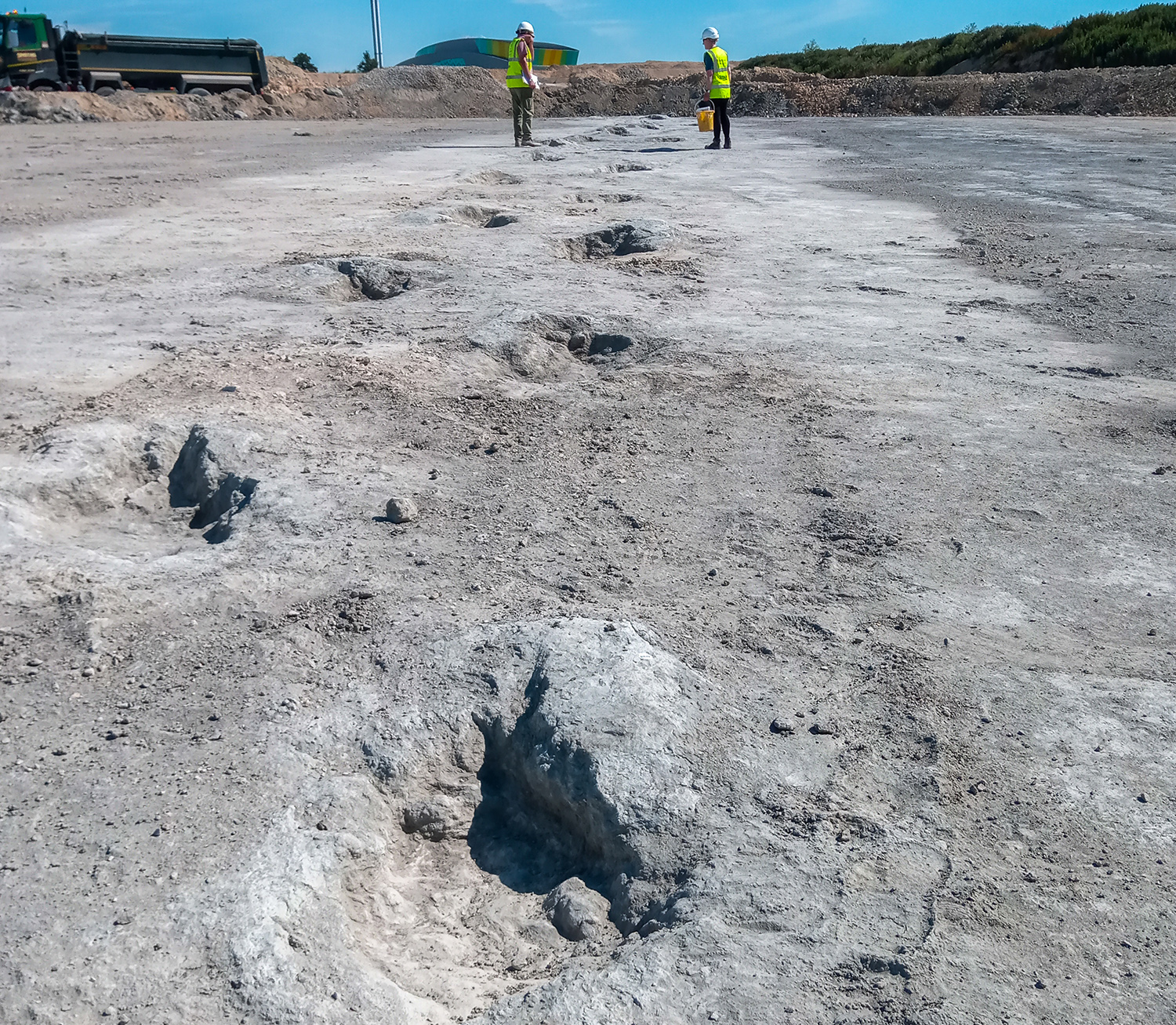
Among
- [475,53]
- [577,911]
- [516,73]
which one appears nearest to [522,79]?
[516,73]

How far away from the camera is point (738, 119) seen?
2348 cm

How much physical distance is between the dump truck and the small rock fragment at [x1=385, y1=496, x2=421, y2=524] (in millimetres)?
26903

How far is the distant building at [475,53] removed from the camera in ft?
156

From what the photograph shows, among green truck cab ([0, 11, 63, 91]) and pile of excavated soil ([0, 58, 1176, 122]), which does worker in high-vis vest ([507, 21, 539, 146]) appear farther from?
green truck cab ([0, 11, 63, 91])

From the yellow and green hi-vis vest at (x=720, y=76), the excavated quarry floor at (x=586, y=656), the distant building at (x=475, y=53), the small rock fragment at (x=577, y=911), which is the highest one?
the distant building at (x=475, y=53)

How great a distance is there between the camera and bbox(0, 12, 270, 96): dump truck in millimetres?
24547

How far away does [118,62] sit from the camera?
25.7m

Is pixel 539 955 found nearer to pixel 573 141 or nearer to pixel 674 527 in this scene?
pixel 674 527

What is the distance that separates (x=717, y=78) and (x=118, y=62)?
18.8 meters

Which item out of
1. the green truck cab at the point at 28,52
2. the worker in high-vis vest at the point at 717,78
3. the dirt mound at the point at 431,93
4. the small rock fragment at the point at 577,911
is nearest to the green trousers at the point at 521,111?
the worker in high-vis vest at the point at 717,78

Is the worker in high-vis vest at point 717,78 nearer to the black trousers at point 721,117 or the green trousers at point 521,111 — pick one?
the black trousers at point 721,117

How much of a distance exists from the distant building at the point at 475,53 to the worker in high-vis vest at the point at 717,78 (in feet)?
113

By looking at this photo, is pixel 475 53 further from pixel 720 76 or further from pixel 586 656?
pixel 586 656

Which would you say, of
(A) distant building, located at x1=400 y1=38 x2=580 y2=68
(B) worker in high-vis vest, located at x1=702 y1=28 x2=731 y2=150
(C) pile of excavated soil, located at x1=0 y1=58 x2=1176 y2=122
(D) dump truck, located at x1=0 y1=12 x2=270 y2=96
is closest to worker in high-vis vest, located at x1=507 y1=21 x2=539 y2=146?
(B) worker in high-vis vest, located at x1=702 y1=28 x2=731 y2=150
